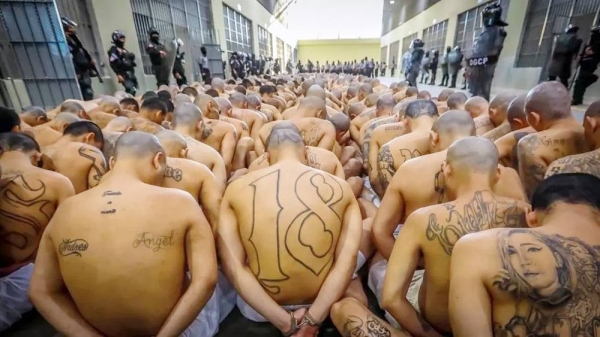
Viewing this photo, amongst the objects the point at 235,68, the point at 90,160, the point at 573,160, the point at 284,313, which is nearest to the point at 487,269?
the point at 284,313

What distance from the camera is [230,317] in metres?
1.95

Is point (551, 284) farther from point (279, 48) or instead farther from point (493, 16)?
point (279, 48)

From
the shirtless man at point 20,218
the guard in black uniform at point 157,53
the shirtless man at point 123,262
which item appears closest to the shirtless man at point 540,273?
the shirtless man at point 123,262

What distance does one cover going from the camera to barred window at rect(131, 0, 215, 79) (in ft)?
33.2

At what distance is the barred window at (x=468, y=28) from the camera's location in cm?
1356

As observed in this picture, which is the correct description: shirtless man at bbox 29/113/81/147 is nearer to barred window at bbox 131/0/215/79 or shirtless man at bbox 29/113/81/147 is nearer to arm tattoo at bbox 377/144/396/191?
arm tattoo at bbox 377/144/396/191

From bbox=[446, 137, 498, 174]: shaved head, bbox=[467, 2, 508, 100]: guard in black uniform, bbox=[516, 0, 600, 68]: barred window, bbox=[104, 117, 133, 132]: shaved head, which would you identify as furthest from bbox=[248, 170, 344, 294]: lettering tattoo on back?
bbox=[516, 0, 600, 68]: barred window

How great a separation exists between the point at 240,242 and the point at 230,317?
0.58 meters

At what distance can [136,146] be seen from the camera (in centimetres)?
165

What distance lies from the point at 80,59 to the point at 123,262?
23.4 ft

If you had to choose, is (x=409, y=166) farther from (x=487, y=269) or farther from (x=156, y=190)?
(x=156, y=190)

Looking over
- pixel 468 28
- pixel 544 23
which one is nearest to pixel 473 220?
pixel 544 23

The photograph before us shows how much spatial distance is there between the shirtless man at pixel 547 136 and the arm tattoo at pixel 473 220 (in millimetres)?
1105

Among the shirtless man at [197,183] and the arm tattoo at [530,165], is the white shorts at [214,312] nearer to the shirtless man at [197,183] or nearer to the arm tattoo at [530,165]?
the shirtless man at [197,183]
